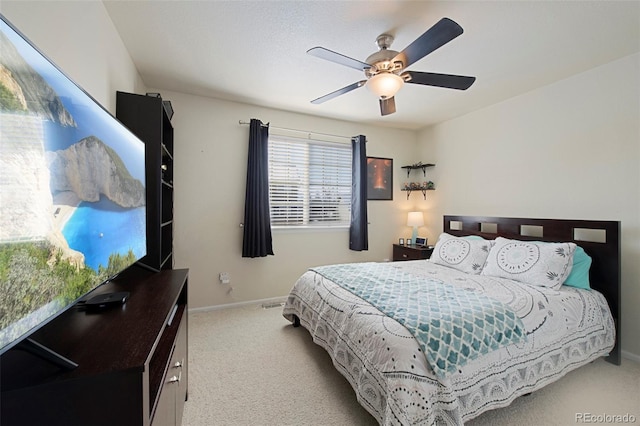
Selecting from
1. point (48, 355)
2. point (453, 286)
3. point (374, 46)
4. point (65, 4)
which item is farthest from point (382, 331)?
point (65, 4)

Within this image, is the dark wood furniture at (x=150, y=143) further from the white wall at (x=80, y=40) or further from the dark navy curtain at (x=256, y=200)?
the dark navy curtain at (x=256, y=200)

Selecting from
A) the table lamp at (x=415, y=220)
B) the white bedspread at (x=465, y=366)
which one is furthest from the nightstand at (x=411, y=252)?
the white bedspread at (x=465, y=366)

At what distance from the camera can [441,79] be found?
1.89 m

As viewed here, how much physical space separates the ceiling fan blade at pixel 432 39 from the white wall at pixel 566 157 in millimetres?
2009

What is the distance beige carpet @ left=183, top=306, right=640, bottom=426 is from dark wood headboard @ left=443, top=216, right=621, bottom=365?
22.1 inches

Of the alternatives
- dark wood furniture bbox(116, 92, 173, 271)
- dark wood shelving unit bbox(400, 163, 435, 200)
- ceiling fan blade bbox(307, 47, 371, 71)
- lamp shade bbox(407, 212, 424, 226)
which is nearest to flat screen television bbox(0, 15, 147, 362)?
dark wood furniture bbox(116, 92, 173, 271)

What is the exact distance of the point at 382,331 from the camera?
59.7 inches

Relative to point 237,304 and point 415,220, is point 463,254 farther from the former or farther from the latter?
point 237,304

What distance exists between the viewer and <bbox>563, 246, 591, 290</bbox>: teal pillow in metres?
2.19

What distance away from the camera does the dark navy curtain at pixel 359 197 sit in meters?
3.88

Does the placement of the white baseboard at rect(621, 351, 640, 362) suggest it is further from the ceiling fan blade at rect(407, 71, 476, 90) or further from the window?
the window

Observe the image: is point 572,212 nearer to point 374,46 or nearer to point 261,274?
point 374,46

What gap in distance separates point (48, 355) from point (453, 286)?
2.30m

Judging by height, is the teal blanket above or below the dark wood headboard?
below
